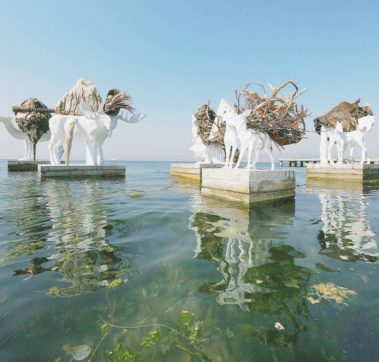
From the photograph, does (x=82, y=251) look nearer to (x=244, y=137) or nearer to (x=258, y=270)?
(x=258, y=270)

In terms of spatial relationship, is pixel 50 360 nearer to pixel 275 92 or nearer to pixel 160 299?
pixel 160 299

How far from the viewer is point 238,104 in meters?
9.76

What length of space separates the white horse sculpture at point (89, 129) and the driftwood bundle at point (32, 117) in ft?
29.4

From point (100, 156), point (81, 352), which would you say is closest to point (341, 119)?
point (100, 156)

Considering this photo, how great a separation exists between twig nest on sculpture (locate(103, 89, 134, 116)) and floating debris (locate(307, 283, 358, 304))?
1697 centimetres

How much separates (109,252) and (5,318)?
172 centimetres

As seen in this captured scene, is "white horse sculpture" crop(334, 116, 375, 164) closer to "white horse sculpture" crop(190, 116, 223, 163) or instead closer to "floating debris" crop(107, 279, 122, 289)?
"white horse sculpture" crop(190, 116, 223, 163)

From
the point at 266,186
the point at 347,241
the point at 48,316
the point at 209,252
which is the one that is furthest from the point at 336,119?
the point at 48,316

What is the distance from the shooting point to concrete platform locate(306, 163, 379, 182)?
16953 mm

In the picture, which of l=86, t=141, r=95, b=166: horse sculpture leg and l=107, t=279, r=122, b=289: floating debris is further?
l=86, t=141, r=95, b=166: horse sculpture leg

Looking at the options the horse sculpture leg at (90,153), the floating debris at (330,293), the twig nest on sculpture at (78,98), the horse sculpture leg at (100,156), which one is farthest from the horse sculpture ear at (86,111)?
the floating debris at (330,293)

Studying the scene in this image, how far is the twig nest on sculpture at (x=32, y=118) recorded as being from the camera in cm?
2520

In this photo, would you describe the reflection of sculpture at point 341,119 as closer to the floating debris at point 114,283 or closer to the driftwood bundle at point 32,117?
the floating debris at point 114,283

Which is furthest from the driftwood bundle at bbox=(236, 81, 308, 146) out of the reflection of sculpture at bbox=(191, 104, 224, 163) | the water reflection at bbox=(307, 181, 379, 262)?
the reflection of sculpture at bbox=(191, 104, 224, 163)
